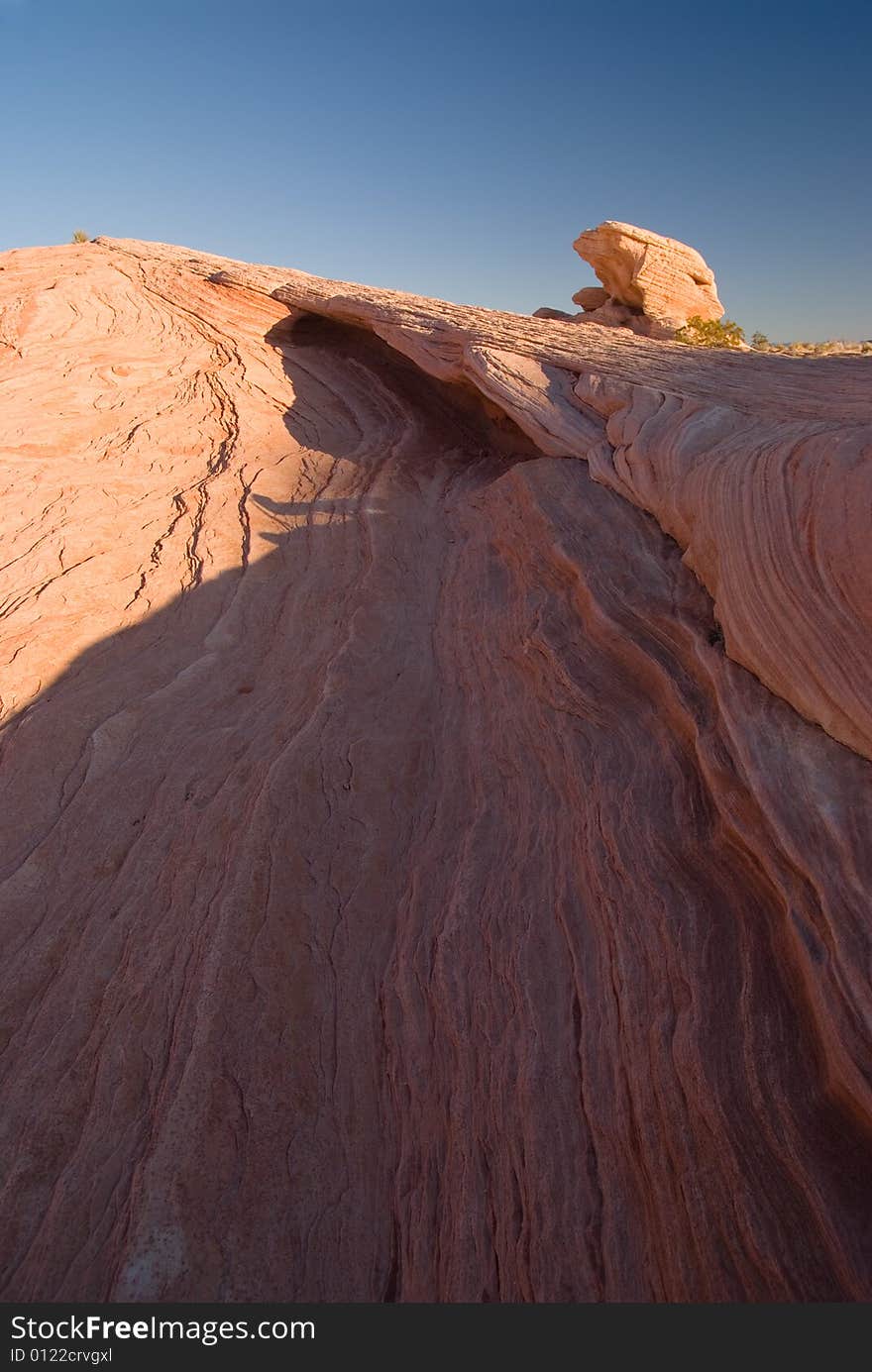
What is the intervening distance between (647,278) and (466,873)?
62.5ft

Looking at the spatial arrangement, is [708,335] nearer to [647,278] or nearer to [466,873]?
[647,278]

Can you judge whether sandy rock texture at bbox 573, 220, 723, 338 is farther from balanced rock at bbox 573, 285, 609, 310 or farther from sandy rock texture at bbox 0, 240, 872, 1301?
sandy rock texture at bbox 0, 240, 872, 1301

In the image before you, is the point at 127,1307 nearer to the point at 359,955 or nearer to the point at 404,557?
the point at 359,955

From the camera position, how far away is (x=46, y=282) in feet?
34.0

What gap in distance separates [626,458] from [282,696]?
3265 mm

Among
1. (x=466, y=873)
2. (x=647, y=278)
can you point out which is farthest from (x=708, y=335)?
(x=466, y=873)

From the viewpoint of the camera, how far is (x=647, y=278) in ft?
62.7

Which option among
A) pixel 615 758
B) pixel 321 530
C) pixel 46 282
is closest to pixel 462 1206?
pixel 615 758

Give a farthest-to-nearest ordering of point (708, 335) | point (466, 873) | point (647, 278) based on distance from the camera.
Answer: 1. point (647, 278)
2. point (708, 335)
3. point (466, 873)

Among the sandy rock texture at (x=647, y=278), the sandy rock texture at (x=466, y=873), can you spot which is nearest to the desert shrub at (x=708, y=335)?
the sandy rock texture at (x=647, y=278)

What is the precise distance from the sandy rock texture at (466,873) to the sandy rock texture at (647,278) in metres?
13.5

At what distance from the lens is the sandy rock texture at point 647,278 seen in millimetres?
18859

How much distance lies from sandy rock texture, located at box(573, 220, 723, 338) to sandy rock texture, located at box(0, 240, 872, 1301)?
1355 centimetres

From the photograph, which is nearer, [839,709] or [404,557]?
[839,709]
